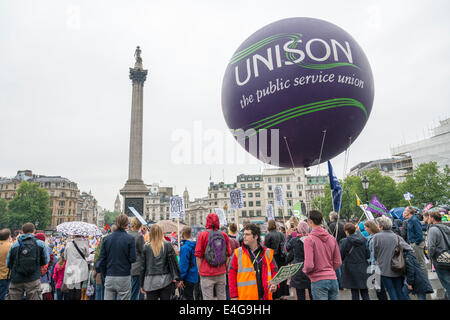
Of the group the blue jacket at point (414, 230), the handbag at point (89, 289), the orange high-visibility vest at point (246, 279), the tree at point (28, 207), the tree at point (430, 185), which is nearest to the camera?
the orange high-visibility vest at point (246, 279)

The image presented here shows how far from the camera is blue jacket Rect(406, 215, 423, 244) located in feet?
27.3

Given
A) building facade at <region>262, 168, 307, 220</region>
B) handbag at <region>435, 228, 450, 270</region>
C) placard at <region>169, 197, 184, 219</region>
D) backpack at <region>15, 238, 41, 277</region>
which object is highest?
building facade at <region>262, 168, 307, 220</region>

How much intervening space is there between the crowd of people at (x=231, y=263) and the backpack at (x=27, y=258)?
19 millimetres

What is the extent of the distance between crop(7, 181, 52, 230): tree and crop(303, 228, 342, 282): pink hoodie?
8451 cm

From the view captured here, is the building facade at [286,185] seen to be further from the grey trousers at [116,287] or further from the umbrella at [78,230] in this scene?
the grey trousers at [116,287]

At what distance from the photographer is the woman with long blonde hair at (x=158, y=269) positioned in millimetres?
5621

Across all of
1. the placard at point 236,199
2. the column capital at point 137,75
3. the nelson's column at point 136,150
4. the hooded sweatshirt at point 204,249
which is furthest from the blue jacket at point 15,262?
the column capital at point 137,75

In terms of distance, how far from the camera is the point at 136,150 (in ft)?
118

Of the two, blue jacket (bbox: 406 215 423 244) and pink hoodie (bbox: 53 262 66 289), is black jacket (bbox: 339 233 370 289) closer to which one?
blue jacket (bbox: 406 215 423 244)

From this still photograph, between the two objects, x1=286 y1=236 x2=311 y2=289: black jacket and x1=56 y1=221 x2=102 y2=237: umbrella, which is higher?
x1=56 y1=221 x2=102 y2=237: umbrella

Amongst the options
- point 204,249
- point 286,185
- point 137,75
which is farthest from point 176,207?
point 286,185

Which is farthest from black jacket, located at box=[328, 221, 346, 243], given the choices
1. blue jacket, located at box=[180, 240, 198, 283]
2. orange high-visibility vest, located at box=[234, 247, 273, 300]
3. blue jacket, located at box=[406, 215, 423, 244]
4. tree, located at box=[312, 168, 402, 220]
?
tree, located at box=[312, 168, 402, 220]
